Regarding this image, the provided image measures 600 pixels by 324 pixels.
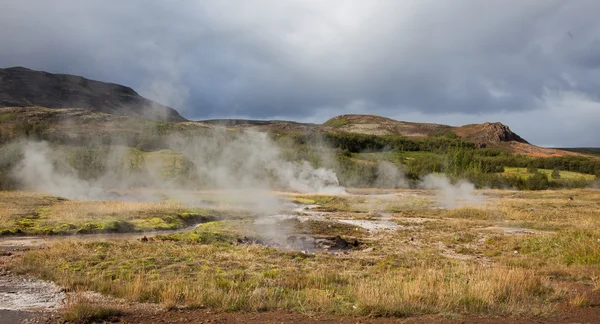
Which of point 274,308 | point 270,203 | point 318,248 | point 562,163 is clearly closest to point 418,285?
point 274,308

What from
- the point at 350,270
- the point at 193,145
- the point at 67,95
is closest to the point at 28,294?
the point at 350,270

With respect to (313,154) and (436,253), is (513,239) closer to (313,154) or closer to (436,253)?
(436,253)

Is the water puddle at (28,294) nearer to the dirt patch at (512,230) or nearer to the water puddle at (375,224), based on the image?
the water puddle at (375,224)

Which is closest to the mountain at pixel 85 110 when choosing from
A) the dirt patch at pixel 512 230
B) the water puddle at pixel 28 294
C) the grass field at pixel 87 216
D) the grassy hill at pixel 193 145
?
the grassy hill at pixel 193 145

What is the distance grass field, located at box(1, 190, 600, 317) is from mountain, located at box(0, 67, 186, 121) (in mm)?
119160

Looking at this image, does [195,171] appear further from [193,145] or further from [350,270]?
[350,270]

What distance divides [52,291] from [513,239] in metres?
25.0

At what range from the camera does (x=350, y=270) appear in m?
17.0

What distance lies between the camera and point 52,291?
13008mm

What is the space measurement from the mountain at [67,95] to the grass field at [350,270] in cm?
11916

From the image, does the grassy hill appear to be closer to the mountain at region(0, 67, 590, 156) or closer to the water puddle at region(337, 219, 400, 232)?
the mountain at region(0, 67, 590, 156)

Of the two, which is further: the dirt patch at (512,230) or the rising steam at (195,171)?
the rising steam at (195,171)

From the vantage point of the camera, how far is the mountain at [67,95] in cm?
15200

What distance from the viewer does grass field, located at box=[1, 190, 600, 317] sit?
11.4 metres
